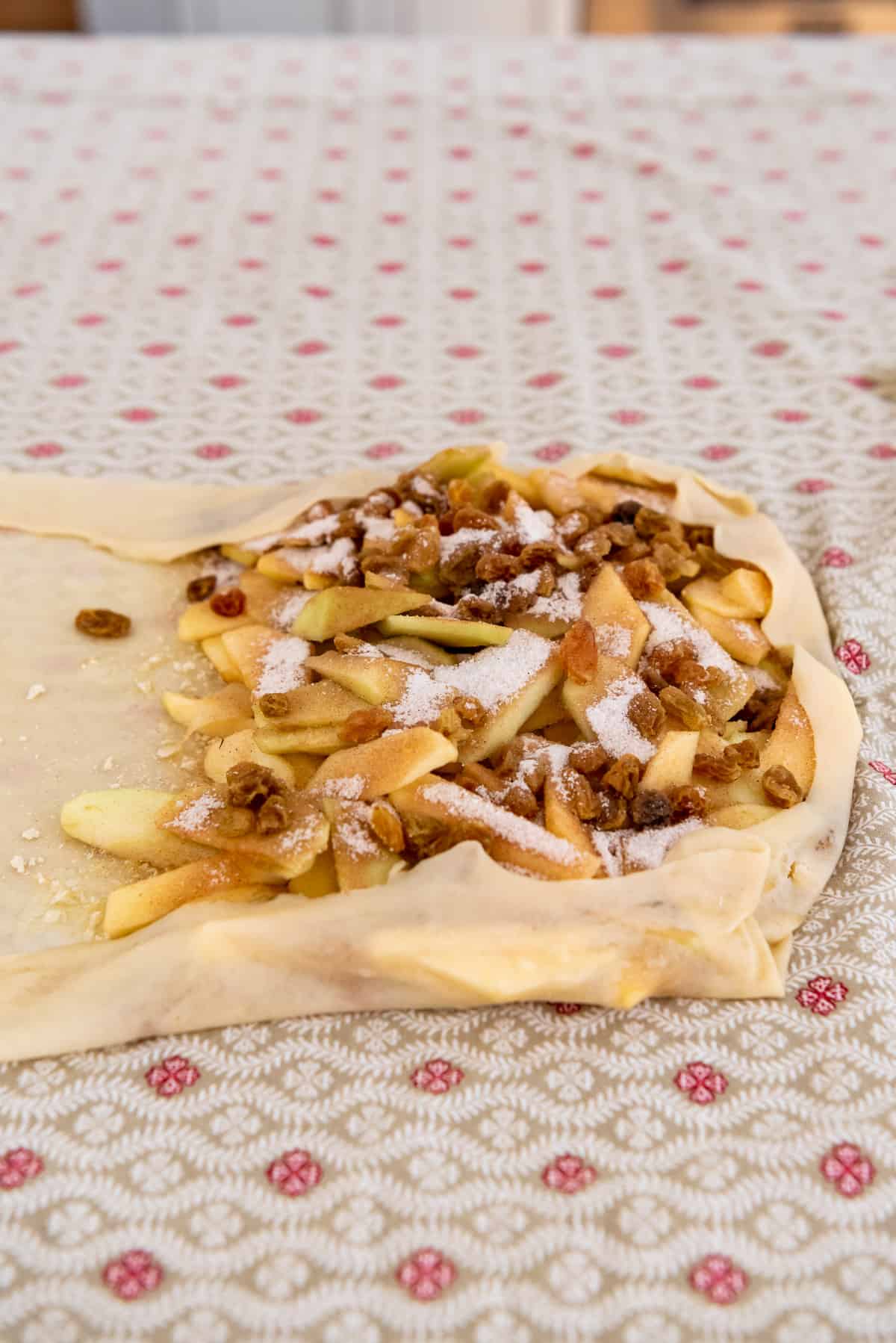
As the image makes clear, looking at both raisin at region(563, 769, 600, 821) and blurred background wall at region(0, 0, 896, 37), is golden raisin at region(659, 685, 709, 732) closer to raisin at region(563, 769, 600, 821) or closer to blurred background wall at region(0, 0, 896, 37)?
raisin at region(563, 769, 600, 821)

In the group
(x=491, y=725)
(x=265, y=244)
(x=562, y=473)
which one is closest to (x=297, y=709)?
(x=491, y=725)

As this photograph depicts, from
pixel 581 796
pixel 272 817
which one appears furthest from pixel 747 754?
pixel 272 817

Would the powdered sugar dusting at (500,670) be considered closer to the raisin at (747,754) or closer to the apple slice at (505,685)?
the apple slice at (505,685)

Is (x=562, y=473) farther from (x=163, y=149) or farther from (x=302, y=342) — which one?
(x=163, y=149)

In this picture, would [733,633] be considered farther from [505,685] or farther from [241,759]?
[241,759]

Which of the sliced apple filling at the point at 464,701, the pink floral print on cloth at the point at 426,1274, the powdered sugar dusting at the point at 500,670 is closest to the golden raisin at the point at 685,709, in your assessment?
the sliced apple filling at the point at 464,701
